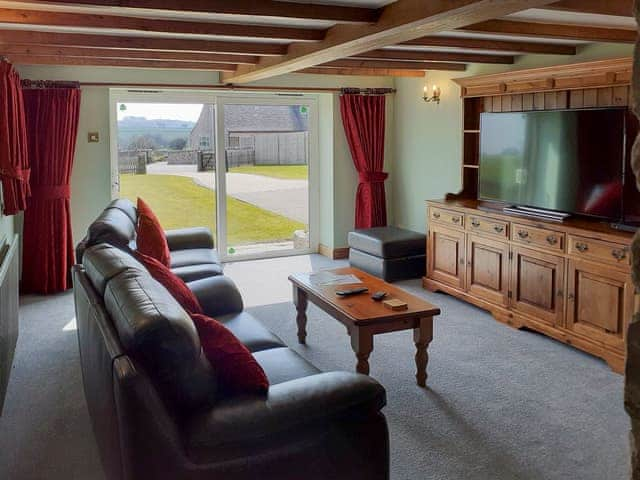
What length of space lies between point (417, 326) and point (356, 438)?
1396 mm

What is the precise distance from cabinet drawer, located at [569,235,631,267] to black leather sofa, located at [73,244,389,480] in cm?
226

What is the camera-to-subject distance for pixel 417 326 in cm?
350

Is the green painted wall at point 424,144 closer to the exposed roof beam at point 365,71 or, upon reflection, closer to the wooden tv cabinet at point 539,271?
the exposed roof beam at point 365,71

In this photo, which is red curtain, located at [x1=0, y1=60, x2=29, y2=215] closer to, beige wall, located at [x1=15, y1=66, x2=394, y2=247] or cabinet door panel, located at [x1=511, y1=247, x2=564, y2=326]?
beige wall, located at [x1=15, y1=66, x2=394, y2=247]

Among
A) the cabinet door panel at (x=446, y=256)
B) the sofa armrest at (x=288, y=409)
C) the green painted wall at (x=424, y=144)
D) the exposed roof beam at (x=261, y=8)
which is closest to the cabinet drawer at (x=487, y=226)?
the cabinet door panel at (x=446, y=256)

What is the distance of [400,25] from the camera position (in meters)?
3.12

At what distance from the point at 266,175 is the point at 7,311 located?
13.2 ft

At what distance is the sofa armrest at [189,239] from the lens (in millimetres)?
5293

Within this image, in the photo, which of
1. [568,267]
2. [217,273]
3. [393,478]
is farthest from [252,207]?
[393,478]

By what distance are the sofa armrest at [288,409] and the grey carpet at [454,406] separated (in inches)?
26.3

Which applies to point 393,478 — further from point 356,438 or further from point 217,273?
point 217,273

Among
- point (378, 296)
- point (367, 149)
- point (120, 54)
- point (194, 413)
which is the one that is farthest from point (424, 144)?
point (194, 413)

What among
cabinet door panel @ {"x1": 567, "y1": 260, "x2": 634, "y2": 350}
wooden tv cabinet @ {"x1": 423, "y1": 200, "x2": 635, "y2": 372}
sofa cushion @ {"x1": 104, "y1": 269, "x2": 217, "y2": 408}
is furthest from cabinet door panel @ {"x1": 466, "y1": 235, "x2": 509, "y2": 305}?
sofa cushion @ {"x1": 104, "y1": 269, "x2": 217, "y2": 408}

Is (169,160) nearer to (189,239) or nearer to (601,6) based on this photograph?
(189,239)
